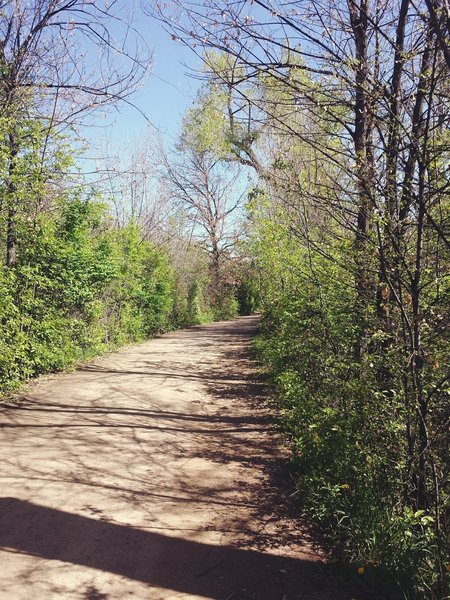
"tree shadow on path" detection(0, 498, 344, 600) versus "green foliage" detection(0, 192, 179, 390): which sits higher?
"green foliage" detection(0, 192, 179, 390)

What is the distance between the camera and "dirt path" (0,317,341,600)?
329 centimetres

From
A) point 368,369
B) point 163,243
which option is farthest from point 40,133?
point 163,243

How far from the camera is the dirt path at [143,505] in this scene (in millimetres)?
3295

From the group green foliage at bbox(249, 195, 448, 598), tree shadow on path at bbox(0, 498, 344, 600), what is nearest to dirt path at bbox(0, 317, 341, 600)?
tree shadow on path at bbox(0, 498, 344, 600)

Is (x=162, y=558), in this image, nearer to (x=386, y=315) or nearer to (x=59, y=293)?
(x=386, y=315)

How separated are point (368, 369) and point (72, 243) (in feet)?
25.6

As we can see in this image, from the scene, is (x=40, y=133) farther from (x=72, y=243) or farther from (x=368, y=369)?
(x=368, y=369)

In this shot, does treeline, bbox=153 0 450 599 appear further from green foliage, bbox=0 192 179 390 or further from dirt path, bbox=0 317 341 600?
green foliage, bbox=0 192 179 390

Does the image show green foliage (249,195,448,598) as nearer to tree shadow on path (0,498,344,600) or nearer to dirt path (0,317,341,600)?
dirt path (0,317,341,600)

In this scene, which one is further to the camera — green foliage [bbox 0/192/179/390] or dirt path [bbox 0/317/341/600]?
green foliage [bbox 0/192/179/390]

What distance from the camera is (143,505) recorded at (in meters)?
4.39

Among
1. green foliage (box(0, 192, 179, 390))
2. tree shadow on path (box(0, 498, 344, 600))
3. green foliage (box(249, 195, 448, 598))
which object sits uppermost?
green foliage (box(0, 192, 179, 390))

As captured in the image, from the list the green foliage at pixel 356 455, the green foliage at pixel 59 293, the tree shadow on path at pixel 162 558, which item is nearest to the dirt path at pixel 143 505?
the tree shadow on path at pixel 162 558

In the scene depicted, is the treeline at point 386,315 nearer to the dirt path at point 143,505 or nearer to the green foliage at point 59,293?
the dirt path at point 143,505
